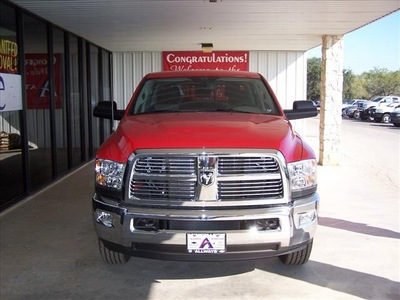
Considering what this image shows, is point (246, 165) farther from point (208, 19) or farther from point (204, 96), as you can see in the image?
point (208, 19)

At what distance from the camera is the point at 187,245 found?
332 centimetres

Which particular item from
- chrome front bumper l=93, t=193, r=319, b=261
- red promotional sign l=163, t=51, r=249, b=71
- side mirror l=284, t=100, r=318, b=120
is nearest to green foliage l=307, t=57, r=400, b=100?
red promotional sign l=163, t=51, r=249, b=71

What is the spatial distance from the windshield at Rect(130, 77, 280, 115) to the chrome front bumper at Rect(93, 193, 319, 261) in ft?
4.99

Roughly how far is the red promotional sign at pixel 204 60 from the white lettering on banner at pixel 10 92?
23.6ft

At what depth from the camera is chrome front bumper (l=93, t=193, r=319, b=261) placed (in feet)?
10.9

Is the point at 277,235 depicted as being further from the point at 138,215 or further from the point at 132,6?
the point at 132,6

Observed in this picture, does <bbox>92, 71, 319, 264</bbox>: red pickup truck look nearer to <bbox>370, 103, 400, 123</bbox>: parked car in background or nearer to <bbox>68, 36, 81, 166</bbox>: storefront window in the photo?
<bbox>68, 36, 81, 166</bbox>: storefront window

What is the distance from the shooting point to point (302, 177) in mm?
3566

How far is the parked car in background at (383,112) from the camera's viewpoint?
2918 cm

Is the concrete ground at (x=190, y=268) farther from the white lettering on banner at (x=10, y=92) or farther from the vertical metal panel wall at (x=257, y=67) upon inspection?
the vertical metal panel wall at (x=257, y=67)

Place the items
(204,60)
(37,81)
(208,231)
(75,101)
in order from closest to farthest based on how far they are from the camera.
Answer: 1. (208,231)
2. (37,81)
3. (75,101)
4. (204,60)

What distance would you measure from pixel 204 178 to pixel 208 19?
221 inches

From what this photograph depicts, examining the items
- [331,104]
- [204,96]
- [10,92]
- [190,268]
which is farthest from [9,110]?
[331,104]

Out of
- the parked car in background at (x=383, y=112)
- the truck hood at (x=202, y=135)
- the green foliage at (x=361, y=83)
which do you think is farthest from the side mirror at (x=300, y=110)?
the green foliage at (x=361, y=83)
